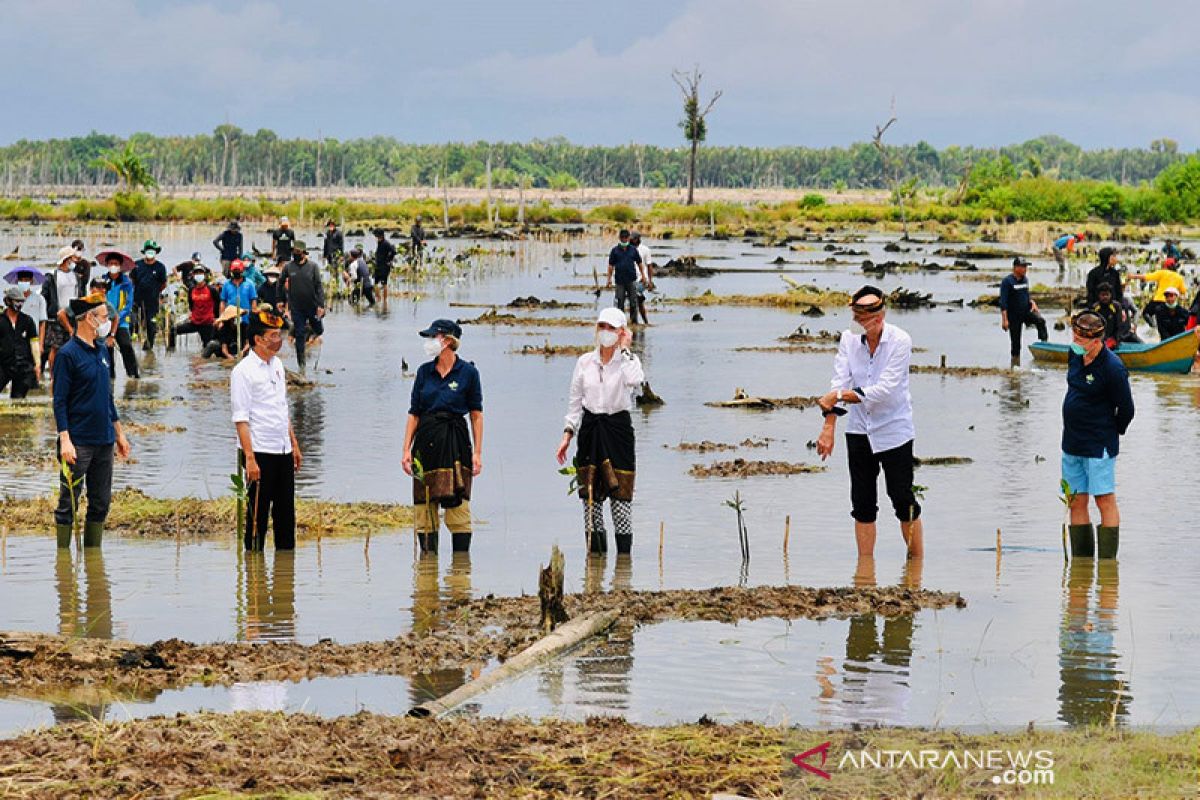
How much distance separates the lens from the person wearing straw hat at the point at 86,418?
1174 cm

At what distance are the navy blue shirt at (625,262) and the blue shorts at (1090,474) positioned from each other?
20.7 meters

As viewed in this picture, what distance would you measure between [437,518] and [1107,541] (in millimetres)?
4451

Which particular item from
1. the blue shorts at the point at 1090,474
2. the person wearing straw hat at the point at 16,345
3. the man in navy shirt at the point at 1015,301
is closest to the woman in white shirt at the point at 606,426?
the blue shorts at the point at 1090,474

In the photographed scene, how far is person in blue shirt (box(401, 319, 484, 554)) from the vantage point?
1205 centimetres

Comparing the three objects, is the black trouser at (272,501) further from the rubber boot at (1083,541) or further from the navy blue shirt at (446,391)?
the rubber boot at (1083,541)

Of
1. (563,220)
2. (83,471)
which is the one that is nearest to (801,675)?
(83,471)

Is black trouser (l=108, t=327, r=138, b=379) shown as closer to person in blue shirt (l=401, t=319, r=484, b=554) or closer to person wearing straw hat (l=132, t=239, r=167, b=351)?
person wearing straw hat (l=132, t=239, r=167, b=351)

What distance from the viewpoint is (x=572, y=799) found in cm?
618

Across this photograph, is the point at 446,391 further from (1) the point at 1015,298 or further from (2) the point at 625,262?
(2) the point at 625,262

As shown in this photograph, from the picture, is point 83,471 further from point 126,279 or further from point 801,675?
point 126,279

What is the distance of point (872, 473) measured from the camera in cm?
1128
